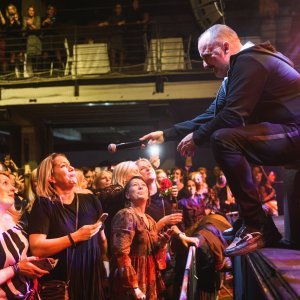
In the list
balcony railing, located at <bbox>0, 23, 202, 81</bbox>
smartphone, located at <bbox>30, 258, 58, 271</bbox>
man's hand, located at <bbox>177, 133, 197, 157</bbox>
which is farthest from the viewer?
balcony railing, located at <bbox>0, 23, 202, 81</bbox>

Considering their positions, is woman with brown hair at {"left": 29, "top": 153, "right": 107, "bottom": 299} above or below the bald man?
below

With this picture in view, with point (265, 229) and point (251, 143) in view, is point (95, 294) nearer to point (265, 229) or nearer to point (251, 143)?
point (265, 229)

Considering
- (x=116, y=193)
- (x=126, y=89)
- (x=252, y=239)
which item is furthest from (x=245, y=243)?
(x=126, y=89)

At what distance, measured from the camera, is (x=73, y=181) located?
3527 millimetres

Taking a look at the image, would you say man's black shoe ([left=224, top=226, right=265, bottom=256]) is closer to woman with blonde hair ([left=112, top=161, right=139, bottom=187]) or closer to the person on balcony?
woman with blonde hair ([left=112, top=161, right=139, bottom=187])

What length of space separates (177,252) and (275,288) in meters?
2.80

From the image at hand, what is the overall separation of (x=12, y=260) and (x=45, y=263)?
0.27m

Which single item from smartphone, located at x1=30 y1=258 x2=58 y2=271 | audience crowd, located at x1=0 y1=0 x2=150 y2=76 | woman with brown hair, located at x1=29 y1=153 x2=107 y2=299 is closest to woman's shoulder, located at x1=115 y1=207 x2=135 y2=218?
woman with brown hair, located at x1=29 y1=153 x2=107 y2=299

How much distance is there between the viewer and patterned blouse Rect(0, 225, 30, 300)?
305cm

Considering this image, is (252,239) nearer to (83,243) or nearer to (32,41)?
(83,243)

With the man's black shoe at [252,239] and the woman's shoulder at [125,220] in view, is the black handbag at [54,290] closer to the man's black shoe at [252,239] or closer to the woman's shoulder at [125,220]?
the woman's shoulder at [125,220]

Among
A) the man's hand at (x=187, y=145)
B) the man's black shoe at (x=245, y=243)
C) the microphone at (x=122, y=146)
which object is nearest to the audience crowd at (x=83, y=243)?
the microphone at (x=122, y=146)

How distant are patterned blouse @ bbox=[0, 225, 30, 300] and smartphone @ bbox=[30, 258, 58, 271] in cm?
17

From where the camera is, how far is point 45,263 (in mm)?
3021
